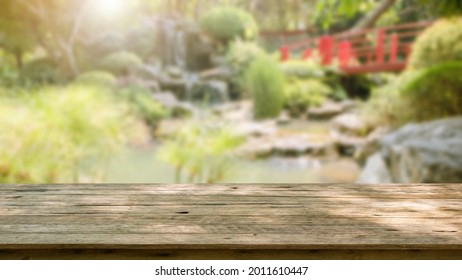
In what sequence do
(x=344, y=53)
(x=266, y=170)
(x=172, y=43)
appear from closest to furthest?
(x=266, y=170) → (x=344, y=53) → (x=172, y=43)

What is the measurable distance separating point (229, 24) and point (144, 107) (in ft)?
A: 10.9

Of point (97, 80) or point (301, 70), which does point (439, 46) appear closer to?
point (301, 70)

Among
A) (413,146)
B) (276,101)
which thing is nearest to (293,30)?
(276,101)

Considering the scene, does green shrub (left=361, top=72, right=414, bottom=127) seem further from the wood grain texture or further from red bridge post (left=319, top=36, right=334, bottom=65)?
the wood grain texture

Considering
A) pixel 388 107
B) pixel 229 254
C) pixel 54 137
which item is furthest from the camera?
pixel 388 107

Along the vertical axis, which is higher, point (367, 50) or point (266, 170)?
point (367, 50)

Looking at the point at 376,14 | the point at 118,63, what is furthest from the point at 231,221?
the point at 376,14

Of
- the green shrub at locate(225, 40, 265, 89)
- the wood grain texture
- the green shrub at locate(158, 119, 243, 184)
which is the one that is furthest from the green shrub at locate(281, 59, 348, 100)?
the wood grain texture

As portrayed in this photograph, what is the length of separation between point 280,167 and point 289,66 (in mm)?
3421

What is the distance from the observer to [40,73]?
23.6 feet

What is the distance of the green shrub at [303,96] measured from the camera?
718cm

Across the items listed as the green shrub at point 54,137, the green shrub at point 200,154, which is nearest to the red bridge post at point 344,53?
the green shrub at point 200,154

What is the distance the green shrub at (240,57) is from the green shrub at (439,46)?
3.08m
